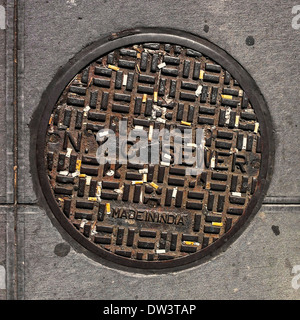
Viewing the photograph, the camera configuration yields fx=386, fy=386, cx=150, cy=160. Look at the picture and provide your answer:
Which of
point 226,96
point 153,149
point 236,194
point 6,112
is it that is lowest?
point 236,194

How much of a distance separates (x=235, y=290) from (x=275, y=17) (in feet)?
7.91

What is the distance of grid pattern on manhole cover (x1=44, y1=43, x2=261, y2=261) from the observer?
314 cm

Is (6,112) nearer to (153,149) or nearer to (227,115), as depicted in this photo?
(153,149)

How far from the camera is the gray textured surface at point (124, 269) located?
3.16m

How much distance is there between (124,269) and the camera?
10.8ft

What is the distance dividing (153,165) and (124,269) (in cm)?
93

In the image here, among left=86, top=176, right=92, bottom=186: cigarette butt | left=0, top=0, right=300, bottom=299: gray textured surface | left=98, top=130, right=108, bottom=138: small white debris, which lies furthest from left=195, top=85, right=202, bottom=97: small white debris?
left=86, top=176, right=92, bottom=186: cigarette butt

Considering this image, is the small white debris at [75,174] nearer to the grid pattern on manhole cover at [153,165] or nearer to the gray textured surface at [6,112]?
the grid pattern on manhole cover at [153,165]

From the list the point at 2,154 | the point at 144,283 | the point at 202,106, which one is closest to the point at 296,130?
the point at 202,106

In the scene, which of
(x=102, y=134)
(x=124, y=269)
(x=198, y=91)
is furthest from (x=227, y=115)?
(x=124, y=269)

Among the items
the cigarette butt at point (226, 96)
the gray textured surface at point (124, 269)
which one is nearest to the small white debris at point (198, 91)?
the cigarette butt at point (226, 96)

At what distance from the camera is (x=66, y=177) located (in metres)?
3.14

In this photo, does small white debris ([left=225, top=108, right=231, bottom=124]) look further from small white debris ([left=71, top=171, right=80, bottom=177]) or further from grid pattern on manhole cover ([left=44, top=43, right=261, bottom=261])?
small white debris ([left=71, top=171, right=80, bottom=177])
